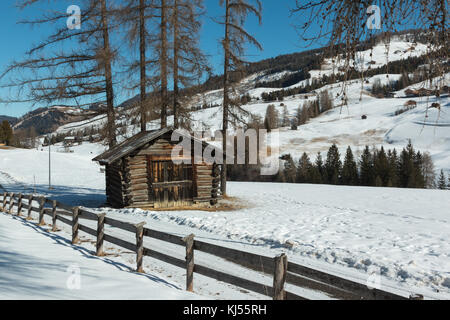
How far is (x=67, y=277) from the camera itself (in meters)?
5.72

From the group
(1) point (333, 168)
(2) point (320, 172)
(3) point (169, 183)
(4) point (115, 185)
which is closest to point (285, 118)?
(2) point (320, 172)

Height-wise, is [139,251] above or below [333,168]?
below

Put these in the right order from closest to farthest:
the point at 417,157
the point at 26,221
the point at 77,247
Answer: the point at 77,247
the point at 26,221
the point at 417,157

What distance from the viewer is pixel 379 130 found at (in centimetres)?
10556

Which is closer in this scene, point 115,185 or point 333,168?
point 115,185

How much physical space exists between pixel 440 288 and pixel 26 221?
47.6 ft

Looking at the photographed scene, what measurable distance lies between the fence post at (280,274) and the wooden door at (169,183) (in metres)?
13.7

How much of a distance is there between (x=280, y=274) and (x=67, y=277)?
3.68m

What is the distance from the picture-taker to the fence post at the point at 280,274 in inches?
200

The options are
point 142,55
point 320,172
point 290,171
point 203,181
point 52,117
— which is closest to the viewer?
point 52,117

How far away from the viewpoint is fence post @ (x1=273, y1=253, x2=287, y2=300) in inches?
200

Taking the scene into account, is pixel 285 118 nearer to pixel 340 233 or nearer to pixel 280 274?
pixel 340 233
